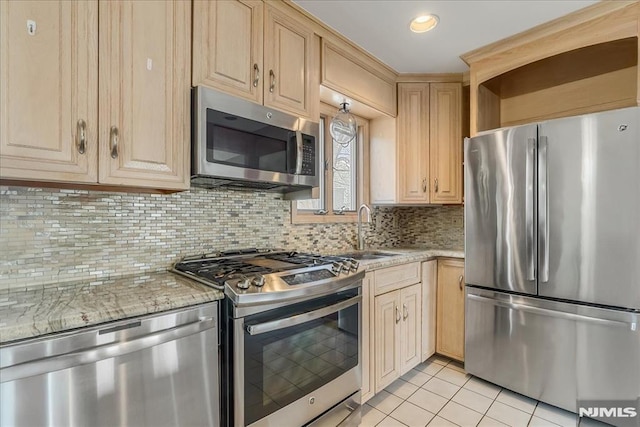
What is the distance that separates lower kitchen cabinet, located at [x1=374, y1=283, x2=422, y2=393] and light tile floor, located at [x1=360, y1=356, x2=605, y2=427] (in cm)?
11

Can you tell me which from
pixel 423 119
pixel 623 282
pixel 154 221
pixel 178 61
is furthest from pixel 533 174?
pixel 154 221

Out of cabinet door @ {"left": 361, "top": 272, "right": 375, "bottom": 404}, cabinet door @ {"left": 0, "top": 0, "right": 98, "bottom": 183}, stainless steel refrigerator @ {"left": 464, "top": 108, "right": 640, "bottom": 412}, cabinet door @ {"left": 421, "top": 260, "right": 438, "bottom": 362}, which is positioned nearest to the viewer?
cabinet door @ {"left": 0, "top": 0, "right": 98, "bottom": 183}

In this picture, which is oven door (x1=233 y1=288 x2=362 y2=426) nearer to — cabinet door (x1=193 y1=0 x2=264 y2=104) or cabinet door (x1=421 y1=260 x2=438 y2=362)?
cabinet door (x1=421 y1=260 x2=438 y2=362)

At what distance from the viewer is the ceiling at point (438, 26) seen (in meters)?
1.87

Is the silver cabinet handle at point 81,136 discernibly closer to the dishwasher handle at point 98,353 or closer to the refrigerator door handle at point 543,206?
the dishwasher handle at point 98,353

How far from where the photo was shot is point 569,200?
1.90 metres

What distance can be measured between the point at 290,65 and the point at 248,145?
0.60m

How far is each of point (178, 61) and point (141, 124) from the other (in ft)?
1.11

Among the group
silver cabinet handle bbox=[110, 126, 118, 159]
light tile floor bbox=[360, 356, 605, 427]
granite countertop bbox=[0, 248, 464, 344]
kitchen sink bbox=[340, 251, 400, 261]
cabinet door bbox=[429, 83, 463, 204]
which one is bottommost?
light tile floor bbox=[360, 356, 605, 427]

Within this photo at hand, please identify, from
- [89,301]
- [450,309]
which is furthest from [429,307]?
[89,301]

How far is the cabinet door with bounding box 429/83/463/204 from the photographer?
2.82 metres

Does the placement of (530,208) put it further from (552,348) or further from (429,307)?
(429,307)

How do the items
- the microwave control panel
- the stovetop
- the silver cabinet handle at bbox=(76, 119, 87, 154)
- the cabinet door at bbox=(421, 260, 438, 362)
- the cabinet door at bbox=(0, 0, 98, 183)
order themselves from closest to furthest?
1. the cabinet door at bbox=(0, 0, 98, 183)
2. the silver cabinet handle at bbox=(76, 119, 87, 154)
3. the stovetop
4. the microwave control panel
5. the cabinet door at bbox=(421, 260, 438, 362)

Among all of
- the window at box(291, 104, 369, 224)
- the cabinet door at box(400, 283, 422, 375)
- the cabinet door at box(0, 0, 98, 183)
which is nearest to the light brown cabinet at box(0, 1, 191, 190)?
the cabinet door at box(0, 0, 98, 183)
